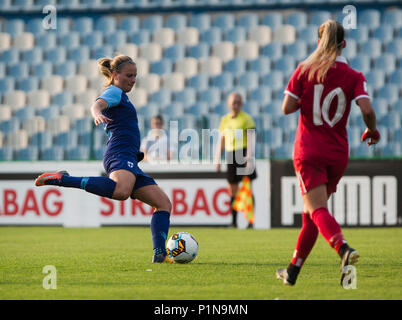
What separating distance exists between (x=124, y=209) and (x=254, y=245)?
4386mm

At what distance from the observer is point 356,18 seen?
17969mm

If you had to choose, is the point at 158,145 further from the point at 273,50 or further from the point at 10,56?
the point at 10,56

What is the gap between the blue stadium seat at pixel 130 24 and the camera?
61.5 feet

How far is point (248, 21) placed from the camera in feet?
60.0

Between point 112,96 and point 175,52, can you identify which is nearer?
point 112,96

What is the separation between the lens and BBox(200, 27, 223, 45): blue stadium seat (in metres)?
18.1

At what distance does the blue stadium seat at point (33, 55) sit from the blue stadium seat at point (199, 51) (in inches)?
153

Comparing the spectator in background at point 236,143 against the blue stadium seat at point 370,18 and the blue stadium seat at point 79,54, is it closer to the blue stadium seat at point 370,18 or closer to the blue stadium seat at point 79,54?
the blue stadium seat at point 370,18

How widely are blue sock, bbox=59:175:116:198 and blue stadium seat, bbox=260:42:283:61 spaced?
11.5 meters

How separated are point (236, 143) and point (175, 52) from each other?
617 centimetres

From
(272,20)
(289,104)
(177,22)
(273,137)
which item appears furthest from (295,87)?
(177,22)

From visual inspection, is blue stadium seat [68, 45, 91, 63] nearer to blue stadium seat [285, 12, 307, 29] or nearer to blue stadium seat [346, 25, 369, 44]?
blue stadium seat [285, 12, 307, 29]
